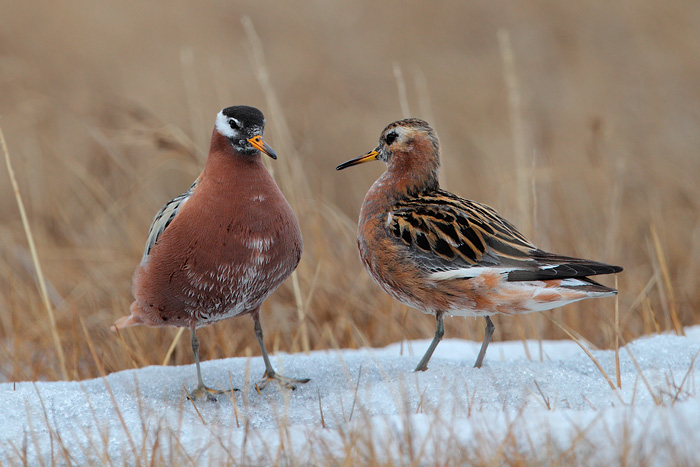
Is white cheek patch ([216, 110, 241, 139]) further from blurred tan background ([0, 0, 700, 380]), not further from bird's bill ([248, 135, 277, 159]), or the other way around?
blurred tan background ([0, 0, 700, 380])

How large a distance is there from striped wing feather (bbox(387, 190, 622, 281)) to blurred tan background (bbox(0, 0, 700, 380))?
0.74 metres

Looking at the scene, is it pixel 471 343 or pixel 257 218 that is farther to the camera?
pixel 471 343

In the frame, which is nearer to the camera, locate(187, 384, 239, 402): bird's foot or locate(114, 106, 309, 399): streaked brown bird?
locate(114, 106, 309, 399): streaked brown bird

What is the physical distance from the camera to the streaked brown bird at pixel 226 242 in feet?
12.5

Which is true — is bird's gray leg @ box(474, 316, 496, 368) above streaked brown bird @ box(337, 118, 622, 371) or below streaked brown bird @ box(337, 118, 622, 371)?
below

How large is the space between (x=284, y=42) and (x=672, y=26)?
20.1 ft

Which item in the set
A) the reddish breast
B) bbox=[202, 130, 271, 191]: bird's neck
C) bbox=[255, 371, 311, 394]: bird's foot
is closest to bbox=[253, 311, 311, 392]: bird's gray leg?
bbox=[255, 371, 311, 394]: bird's foot

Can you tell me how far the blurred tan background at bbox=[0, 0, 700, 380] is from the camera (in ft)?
18.2

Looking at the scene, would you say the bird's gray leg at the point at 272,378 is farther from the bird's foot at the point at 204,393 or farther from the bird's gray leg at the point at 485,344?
the bird's gray leg at the point at 485,344

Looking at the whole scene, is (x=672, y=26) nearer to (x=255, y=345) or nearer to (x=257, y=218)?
(x=255, y=345)

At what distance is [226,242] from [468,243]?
116 centimetres

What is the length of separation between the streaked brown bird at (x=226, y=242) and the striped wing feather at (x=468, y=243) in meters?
0.61

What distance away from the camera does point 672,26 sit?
38.9 ft

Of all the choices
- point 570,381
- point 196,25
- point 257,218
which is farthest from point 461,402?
point 196,25
